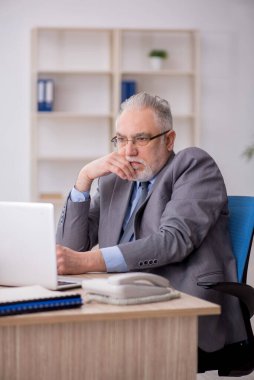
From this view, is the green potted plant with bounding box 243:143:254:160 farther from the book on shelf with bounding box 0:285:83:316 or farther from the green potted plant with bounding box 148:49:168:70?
the book on shelf with bounding box 0:285:83:316

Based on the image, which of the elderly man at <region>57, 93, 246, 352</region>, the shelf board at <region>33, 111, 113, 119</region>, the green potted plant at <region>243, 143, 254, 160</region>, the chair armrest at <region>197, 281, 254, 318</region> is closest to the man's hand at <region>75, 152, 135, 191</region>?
the elderly man at <region>57, 93, 246, 352</region>

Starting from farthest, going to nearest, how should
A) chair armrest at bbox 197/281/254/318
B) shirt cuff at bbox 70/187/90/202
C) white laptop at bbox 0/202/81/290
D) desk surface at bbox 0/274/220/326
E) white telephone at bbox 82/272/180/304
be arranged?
shirt cuff at bbox 70/187/90/202, chair armrest at bbox 197/281/254/318, white laptop at bbox 0/202/81/290, white telephone at bbox 82/272/180/304, desk surface at bbox 0/274/220/326

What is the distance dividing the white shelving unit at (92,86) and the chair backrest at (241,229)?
4271 mm

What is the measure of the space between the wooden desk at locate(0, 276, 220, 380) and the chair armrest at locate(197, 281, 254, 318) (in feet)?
1.33

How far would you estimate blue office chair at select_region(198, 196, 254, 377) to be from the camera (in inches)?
91.2

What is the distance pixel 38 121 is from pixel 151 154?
438 centimetres

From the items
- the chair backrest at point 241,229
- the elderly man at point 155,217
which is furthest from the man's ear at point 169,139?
the chair backrest at point 241,229

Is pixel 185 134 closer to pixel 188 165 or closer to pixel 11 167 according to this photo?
pixel 11 167

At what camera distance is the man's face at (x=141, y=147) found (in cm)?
266

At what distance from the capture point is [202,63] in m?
7.09

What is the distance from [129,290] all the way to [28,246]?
36 cm

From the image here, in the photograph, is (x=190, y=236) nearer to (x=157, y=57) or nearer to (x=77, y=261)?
(x=77, y=261)

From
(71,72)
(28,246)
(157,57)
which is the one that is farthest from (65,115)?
(28,246)

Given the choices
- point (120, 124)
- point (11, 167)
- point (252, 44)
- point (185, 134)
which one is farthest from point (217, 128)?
point (120, 124)
